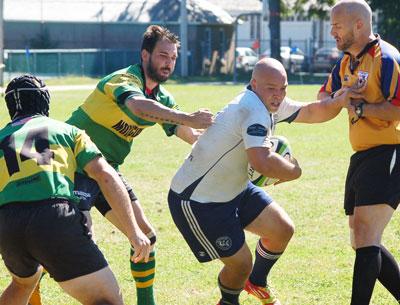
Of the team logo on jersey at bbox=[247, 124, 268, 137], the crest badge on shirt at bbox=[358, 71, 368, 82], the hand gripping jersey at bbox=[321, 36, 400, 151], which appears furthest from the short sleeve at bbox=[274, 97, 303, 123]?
the team logo on jersey at bbox=[247, 124, 268, 137]

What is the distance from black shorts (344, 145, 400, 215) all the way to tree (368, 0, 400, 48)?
40665 mm

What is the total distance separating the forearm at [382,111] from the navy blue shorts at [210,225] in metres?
1.01

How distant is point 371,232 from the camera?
18.4 feet

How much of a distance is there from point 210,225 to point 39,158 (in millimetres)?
1425

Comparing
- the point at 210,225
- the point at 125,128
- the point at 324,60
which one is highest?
the point at 125,128

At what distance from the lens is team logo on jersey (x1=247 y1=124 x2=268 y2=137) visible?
203 inches

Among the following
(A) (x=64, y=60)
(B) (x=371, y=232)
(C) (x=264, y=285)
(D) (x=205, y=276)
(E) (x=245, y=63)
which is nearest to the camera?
(B) (x=371, y=232)

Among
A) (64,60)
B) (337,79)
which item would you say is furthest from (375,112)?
(64,60)

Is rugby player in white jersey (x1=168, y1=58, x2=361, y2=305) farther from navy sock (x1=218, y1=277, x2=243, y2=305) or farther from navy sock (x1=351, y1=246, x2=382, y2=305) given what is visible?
navy sock (x1=351, y1=246, x2=382, y2=305)

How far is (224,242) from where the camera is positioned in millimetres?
5383

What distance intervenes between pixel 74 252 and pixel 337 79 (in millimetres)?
2623

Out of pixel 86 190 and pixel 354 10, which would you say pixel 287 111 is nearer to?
pixel 354 10

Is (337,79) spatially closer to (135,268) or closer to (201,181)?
(201,181)

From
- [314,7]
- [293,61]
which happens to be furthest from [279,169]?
[314,7]
